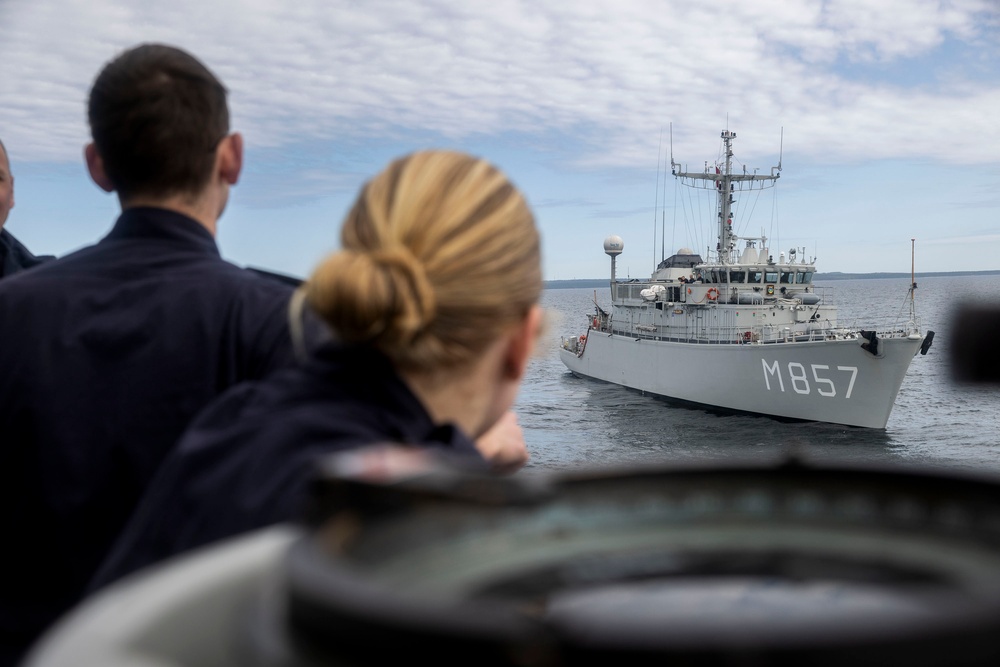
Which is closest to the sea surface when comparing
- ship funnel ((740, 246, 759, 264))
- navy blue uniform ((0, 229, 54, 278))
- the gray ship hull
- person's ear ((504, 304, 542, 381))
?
the gray ship hull

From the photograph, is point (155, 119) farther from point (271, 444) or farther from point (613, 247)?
point (613, 247)

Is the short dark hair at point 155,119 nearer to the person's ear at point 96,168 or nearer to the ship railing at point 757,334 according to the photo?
the person's ear at point 96,168

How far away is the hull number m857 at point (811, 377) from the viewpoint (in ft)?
95.5

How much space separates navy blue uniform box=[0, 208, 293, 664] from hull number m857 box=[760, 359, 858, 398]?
29.6 meters

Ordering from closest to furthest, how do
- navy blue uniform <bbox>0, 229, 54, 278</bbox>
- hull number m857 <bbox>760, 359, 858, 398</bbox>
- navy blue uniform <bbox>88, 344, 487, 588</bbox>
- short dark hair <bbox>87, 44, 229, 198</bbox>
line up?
navy blue uniform <bbox>88, 344, 487, 588</bbox>
short dark hair <bbox>87, 44, 229, 198</bbox>
navy blue uniform <bbox>0, 229, 54, 278</bbox>
hull number m857 <bbox>760, 359, 858, 398</bbox>

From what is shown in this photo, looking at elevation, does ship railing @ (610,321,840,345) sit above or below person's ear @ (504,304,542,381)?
below

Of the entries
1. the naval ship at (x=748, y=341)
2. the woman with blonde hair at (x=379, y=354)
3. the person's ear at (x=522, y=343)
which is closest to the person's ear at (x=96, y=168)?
the woman with blonde hair at (x=379, y=354)

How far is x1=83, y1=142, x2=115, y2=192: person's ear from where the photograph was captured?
2109 millimetres

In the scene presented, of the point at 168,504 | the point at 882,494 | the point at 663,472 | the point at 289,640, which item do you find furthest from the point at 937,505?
the point at 168,504

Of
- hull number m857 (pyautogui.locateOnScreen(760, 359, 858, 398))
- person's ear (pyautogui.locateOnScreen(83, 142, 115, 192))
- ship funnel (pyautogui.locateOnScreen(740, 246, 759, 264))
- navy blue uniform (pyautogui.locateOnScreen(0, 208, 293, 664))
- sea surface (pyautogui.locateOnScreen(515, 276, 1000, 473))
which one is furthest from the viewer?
ship funnel (pyautogui.locateOnScreen(740, 246, 759, 264))

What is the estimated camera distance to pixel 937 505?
0.85 m

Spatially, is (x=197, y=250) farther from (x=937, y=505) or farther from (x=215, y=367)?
(x=937, y=505)

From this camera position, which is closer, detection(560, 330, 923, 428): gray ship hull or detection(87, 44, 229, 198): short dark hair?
detection(87, 44, 229, 198): short dark hair

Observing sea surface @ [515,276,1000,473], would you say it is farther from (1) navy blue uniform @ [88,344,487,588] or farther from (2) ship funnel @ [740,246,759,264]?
(1) navy blue uniform @ [88,344,487,588]
